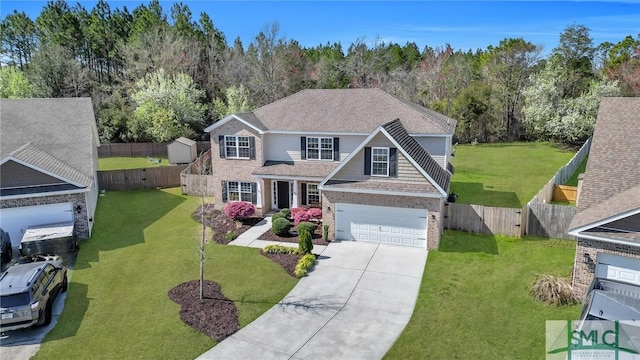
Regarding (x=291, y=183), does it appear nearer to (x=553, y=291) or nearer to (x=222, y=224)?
(x=222, y=224)

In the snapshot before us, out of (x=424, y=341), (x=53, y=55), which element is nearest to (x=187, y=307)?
(x=424, y=341)

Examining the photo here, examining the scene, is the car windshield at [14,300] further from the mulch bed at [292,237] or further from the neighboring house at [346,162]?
the neighboring house at [346,162]

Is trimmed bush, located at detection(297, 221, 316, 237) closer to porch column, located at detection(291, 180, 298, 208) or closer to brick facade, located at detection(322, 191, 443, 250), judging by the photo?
brick facade, located at detection(322, 191, 443, 250)

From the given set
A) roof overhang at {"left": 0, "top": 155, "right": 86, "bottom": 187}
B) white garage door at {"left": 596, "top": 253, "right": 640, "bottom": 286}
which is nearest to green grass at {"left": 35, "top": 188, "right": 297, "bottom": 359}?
roof overhang at {"left": 0, "top": 155, "right": 86, "bottom": 187}

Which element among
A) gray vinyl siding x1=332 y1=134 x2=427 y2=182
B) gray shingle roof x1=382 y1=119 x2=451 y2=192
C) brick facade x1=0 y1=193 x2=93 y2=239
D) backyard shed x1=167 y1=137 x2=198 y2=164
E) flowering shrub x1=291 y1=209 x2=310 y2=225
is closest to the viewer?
gray vinyl siding x1=332 y1=134 x2=427 y2=182

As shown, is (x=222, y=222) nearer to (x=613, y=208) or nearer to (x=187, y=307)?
(x=187, y=307)

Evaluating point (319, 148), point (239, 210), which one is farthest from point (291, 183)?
point (239, 210)

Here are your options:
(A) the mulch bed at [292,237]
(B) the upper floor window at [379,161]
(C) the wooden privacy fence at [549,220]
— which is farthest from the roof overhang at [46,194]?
(C) the wooden privacy fence at [549,220]
